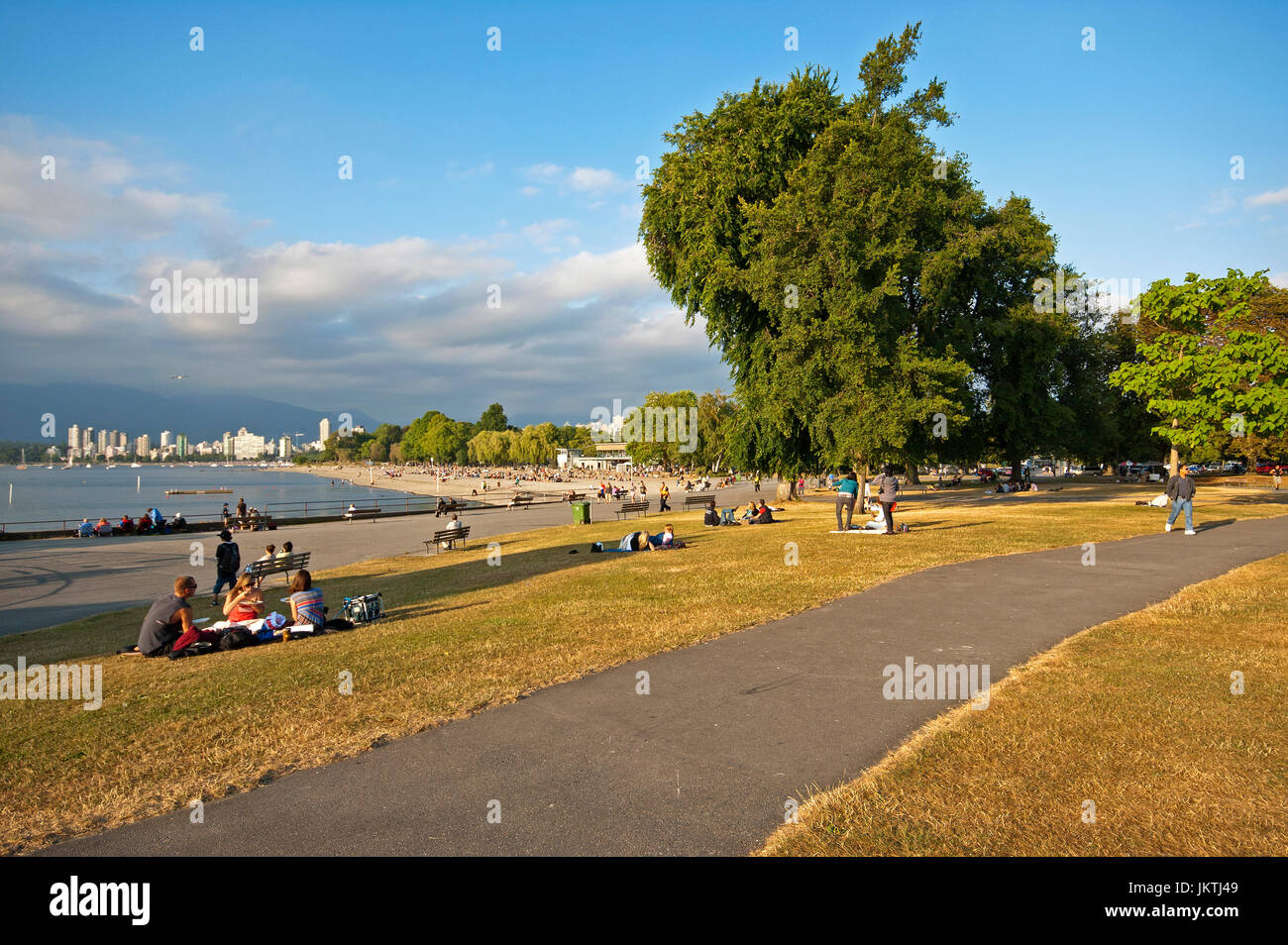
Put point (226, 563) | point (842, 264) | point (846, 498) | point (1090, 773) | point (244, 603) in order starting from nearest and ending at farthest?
1. point (1090, 773)
2. point (244, 603)
3. point (226, 563)
4. point (846, 498)
5. point (842, 264)

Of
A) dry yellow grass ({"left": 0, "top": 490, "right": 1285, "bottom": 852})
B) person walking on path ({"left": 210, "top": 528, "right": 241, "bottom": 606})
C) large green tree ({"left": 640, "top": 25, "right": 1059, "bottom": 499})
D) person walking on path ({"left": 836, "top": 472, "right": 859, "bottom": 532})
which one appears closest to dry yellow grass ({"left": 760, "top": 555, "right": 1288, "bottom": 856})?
dry yellow grass ({"left": 0, "top": 490, "right": 1285, "bottom": 852})

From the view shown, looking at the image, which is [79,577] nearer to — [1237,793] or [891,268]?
[1237,793]

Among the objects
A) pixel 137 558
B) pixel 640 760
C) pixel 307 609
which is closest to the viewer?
pixel 640 760

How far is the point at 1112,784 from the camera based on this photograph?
4.30 meters

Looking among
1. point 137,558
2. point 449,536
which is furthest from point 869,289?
point 137,558

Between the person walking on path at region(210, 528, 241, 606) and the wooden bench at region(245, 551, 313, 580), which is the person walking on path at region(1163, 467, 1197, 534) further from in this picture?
the person walking on path at region(210, 528, 241, 606)

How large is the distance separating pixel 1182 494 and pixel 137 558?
34.1 metres

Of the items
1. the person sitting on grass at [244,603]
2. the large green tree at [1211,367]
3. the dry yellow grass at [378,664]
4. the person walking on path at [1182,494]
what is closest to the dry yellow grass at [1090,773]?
the dry yellow grass at [378,664]

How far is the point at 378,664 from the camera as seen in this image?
812 centimetres

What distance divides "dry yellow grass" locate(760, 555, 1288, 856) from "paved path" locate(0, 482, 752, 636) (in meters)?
16.1

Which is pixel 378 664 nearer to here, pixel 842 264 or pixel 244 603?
pixel 244 603

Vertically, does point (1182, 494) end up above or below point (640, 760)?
above
